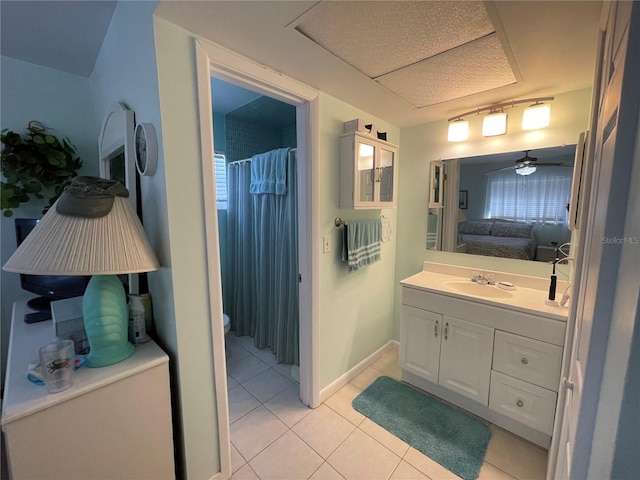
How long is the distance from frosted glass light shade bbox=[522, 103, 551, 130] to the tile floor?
76.0 inches

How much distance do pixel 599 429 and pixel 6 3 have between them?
98.4 inches

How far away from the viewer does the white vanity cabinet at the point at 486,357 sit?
4.85ft

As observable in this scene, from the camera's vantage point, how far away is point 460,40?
1146 mm

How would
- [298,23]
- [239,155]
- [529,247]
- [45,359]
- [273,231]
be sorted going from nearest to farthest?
[45,359]
[298,23]
[529,247]
[273,231]
[239,155]

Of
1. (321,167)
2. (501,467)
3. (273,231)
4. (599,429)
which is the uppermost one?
(321,167)

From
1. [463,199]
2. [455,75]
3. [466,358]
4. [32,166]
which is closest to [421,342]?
[466,358]

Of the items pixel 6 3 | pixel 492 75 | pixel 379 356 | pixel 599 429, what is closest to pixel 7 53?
pixel 6 3

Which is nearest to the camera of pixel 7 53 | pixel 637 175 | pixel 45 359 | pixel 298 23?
pixel 637 175

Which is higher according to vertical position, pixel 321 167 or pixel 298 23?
pixel 298 23

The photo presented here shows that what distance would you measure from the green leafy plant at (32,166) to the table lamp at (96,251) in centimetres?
119

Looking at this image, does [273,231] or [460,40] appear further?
[273,231]

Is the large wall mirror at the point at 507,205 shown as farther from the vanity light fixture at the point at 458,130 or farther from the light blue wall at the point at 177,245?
the light blue wall at the point at 177,245

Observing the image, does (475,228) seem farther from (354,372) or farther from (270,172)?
(270,172)

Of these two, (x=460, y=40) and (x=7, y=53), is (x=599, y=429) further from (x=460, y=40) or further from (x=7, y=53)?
(x=7, y=53)
